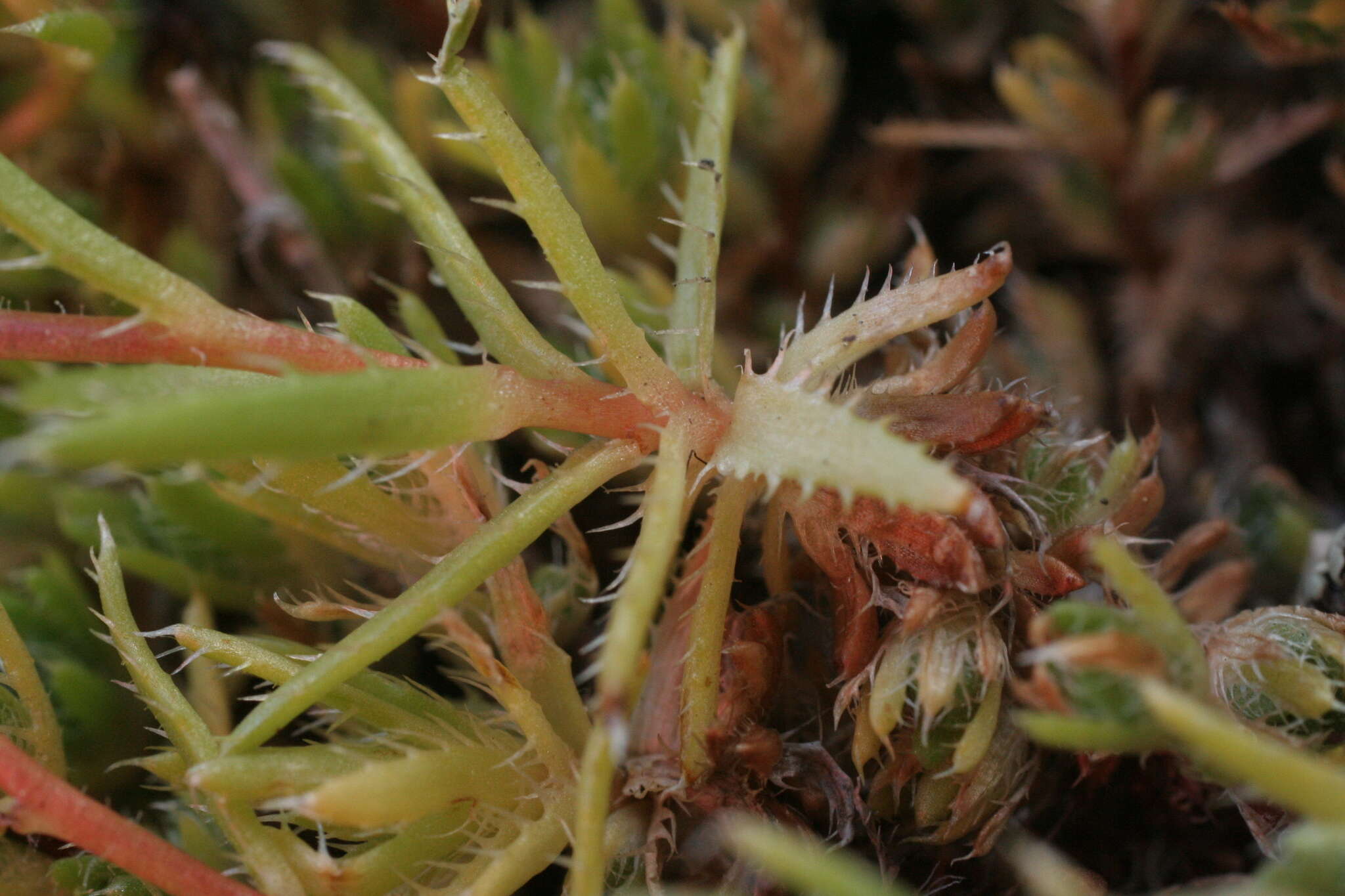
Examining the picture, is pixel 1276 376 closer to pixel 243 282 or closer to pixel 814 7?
pixel 814 7

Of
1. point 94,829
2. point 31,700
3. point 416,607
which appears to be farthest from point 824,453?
point 31,700

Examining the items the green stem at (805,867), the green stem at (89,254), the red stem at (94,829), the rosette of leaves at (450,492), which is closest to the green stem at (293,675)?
the rosette of leaves at (450,492)

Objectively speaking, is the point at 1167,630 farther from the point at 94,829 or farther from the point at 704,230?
the point at 94,829

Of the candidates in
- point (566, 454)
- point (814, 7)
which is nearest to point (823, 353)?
point (566, 454)

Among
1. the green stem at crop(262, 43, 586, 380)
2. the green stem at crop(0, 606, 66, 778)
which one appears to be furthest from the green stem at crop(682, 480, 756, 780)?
the green stem at crop(0, 606, 66, 778)

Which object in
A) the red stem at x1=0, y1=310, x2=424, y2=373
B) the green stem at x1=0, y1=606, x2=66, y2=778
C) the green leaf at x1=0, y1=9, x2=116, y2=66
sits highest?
the green leaf at x1=0, y1=9, x2=116, y2=66

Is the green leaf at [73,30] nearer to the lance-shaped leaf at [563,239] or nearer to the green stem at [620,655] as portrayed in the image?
the lance-shaped leaf at [563,239]

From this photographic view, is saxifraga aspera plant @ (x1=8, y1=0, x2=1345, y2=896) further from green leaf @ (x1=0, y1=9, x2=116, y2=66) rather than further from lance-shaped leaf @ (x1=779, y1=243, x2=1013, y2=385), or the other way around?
green leaf @ (x1=0, y1=9, x2=116, y2=66)
